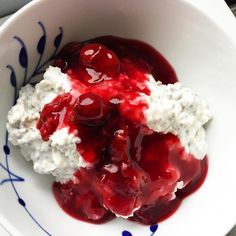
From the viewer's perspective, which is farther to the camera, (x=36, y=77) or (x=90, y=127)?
(x=36, y=77)

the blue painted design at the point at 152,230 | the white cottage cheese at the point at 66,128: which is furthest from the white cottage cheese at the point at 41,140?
the blue painted design at the point at 152,230

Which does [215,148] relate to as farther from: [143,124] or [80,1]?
[80,1]

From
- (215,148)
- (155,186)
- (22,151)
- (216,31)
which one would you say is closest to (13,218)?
(22,151)

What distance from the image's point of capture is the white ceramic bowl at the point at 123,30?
0.90 meters

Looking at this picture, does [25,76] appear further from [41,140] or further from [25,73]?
[41,140]

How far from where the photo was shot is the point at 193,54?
1030mm

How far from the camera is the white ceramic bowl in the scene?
2.95 feet

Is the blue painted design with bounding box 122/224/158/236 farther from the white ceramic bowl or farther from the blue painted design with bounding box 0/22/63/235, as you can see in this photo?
the blue painted design with bounding box 0/22/63/235

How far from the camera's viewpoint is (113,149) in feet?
2.88

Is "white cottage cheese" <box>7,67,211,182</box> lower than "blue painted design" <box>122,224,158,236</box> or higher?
higher

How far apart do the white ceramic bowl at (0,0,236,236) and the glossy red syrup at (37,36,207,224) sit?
0.10 ft

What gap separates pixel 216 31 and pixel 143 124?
0.82 ft

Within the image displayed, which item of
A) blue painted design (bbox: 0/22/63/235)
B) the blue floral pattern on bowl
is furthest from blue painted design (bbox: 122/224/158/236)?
blue painted design (bbox: 0/22/63/235)

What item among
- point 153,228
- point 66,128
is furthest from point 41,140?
point 153,228
